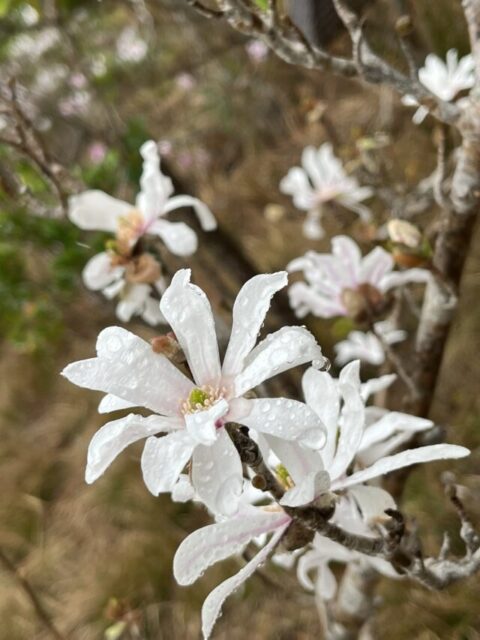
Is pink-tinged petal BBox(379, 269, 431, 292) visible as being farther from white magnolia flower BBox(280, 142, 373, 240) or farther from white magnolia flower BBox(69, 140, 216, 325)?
white magnolia flower BBox(280, 142, 373, 240)

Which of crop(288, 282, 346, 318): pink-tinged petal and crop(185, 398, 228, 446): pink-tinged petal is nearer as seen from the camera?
crop(185, 398, 228, 446): pink-tinged petal

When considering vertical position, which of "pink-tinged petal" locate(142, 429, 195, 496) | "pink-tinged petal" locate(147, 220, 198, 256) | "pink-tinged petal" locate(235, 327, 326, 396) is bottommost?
"pink-tinged petal" locate(142, 429, 195, 496)

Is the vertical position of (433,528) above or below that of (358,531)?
below

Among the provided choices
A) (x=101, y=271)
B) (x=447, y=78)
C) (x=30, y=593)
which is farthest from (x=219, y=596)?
(x=447, y=78)

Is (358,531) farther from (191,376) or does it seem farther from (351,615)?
(351,615)

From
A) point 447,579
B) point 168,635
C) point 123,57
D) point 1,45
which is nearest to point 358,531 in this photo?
point 447,579

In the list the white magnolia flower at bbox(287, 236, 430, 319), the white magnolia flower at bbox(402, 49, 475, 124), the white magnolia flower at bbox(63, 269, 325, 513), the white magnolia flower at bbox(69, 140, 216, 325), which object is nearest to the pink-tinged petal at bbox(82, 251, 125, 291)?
the white magnolia flower at bbox(69, 140, 216, 325)
